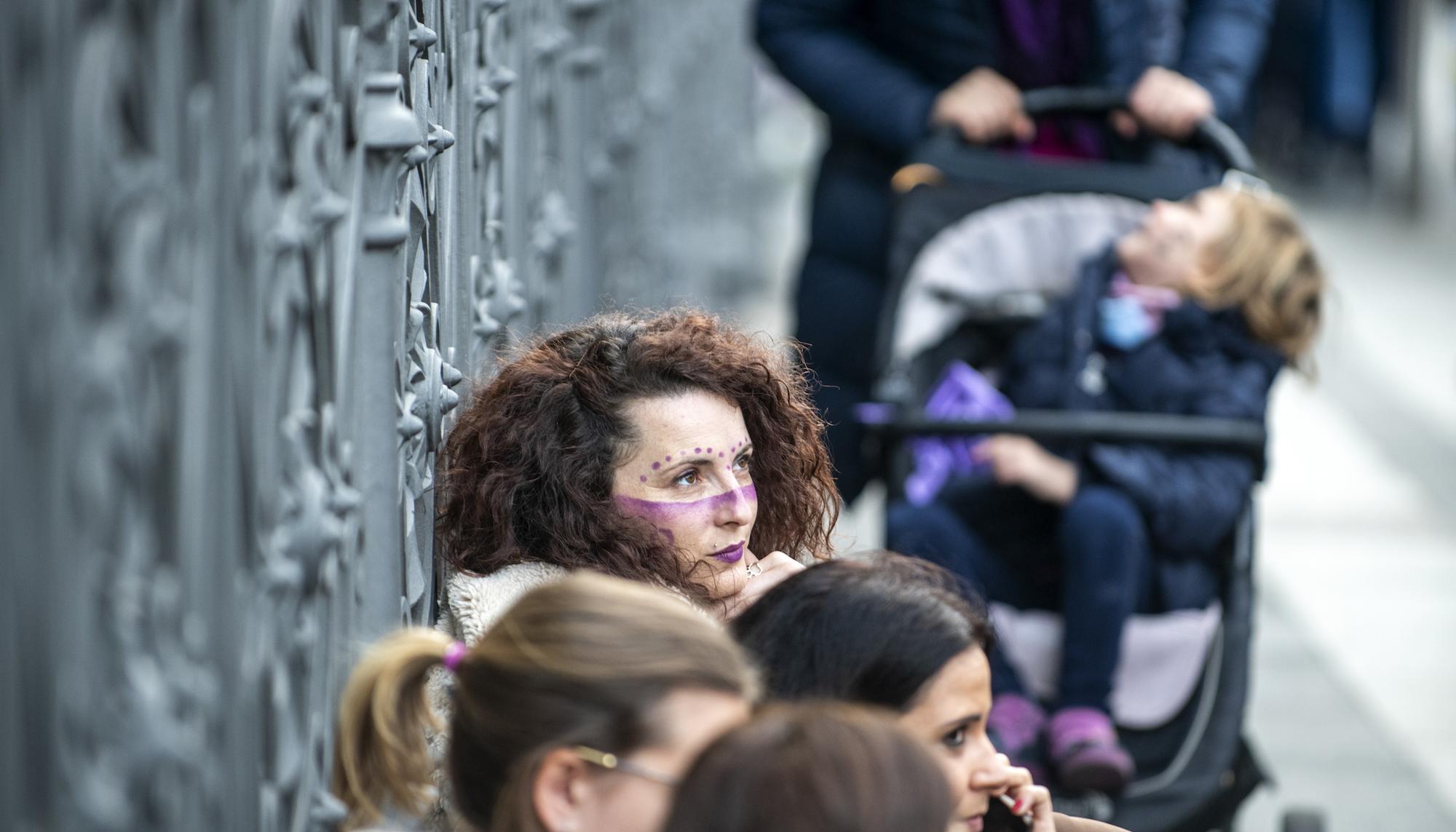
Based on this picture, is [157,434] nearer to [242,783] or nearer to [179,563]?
[179,563]

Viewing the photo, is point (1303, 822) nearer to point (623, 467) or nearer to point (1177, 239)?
point (1177, 239)

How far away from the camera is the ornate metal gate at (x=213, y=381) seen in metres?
1.24

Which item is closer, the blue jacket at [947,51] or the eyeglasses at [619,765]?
the eyeglasses at [619,765]

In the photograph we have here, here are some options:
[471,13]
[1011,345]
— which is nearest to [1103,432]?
[1011,345]

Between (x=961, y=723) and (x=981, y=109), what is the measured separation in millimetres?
2511

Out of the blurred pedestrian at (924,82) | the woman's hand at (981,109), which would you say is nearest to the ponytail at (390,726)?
the blurred pedestrian at (924,82)

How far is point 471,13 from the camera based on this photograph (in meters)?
2.96

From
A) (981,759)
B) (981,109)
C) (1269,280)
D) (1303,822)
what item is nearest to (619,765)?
(981,759)

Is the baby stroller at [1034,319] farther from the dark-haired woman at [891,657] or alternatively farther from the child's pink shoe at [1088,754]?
the dark-haired woman at [891,657]

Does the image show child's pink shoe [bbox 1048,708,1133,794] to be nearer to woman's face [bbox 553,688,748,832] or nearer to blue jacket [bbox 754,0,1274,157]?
blue jacket [bbox 754,0,1274,157]

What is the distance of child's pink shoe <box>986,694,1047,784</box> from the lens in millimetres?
3371

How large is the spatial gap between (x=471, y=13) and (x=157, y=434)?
1.68 metres

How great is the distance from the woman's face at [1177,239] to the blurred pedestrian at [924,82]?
0.30 metres

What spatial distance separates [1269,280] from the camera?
3799mm
